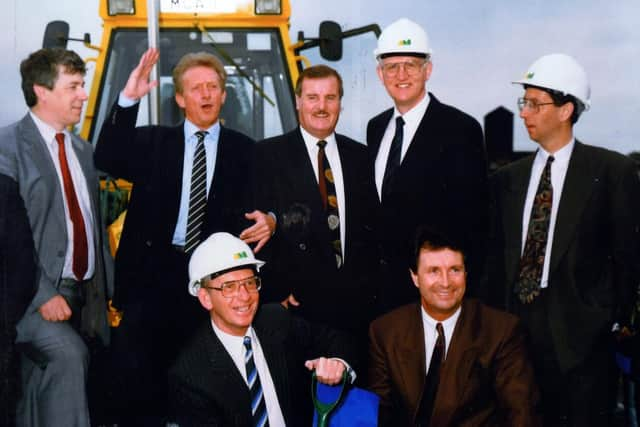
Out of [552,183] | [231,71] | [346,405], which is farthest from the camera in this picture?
[231,71]

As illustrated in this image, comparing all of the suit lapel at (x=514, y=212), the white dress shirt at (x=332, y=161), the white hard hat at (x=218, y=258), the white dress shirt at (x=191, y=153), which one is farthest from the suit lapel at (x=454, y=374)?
the white dress shirt at (x=191, y=153)

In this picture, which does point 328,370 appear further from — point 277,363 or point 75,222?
point 75,222

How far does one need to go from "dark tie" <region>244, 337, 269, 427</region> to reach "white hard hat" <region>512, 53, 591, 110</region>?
1744mm

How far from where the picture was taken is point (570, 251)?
3.41 meters

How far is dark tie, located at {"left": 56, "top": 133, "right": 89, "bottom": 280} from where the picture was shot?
11.7ft

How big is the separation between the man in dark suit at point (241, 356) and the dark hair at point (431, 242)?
49 centimetres

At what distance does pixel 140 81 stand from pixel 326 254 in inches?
45.5


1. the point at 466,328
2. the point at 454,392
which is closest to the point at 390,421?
the point at 454,392

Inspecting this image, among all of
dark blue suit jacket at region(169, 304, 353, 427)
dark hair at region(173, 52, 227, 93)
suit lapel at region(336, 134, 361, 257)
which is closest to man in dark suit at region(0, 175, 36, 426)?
dark blue suit jacket at region(169, 304, 353, 427)

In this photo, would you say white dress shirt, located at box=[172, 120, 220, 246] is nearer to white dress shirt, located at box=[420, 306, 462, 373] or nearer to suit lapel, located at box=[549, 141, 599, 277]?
white dress shirt, located at box=[420, 306, 462, 373]

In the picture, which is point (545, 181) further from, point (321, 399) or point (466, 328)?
point (321, 399)

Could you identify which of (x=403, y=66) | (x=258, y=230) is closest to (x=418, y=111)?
(x=403, y=66)

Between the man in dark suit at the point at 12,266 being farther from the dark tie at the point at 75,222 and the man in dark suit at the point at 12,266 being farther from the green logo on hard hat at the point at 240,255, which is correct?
the green logo on hard hat at the point at 240,255

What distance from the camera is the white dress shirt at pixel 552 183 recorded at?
11.4 ft
